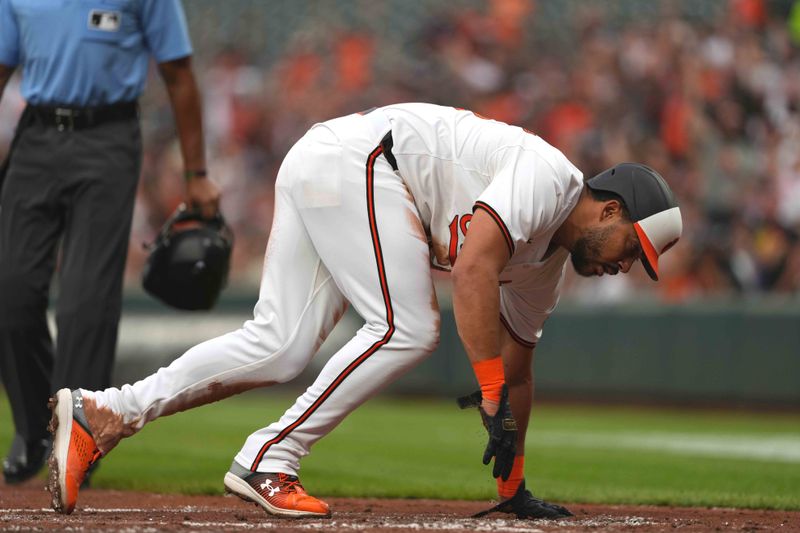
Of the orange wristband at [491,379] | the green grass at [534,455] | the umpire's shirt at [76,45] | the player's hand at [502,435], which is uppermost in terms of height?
the umpire's shirt at [76,45]

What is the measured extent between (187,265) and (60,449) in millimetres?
1578

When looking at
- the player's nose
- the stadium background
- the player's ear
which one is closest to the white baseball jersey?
the player's ear

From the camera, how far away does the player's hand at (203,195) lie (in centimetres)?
593

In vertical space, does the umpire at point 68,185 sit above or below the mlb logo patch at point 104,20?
below

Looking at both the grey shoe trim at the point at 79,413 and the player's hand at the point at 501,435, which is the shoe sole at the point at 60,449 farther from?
the player's hand at the point at 501,435

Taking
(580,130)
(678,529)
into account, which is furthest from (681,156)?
(678,529)

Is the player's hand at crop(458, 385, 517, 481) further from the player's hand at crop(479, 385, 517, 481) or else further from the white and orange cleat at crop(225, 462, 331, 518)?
the white and orange cleat at crop(225, 462, 331, 518)

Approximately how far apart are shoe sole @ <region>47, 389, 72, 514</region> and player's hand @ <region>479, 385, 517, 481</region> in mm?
1437

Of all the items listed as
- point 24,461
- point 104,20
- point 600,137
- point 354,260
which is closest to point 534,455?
point 24,461

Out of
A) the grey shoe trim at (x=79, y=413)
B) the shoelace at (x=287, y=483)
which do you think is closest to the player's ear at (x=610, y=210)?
the shoelace at (x=287, y=483)

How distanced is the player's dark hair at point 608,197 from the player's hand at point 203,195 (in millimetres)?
2210

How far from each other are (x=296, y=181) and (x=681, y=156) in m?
9.44

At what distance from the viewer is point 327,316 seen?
14.5 ft

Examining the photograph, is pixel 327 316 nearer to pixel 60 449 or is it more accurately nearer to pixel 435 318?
pixel 435 318
